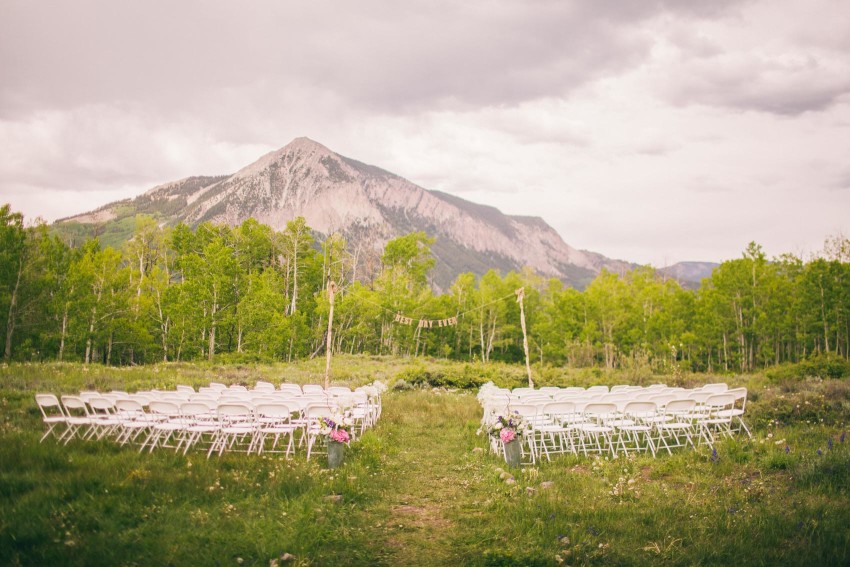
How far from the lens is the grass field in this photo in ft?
13.6

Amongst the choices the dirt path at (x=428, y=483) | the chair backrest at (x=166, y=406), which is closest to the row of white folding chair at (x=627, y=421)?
the dirt path at (x=428, y=483)

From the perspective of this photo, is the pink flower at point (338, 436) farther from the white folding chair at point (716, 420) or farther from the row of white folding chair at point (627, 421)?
the white folding chair at point (716, 420)

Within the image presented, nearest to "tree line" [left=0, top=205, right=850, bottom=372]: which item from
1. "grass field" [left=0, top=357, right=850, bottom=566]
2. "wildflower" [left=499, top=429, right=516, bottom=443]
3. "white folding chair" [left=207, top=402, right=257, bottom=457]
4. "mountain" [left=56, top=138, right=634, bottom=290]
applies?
"wildflower" [left=499, top=429, right=516, bottom=443]

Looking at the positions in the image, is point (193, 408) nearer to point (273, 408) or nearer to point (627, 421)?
point (273, 408)

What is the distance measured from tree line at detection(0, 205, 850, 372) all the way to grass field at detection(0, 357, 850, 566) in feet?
72.5

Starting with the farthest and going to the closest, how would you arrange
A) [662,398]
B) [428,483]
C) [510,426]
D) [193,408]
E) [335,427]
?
1. [662,398]
2. [193,408]
3. [510,426]
4. [335,427]
5. [428,483]

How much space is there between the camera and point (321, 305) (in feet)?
134

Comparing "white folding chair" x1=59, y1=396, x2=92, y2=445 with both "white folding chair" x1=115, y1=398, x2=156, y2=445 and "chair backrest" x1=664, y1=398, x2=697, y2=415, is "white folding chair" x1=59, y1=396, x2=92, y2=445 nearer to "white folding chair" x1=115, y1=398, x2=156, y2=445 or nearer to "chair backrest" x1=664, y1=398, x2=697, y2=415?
"white folding chair" x1=115, y1=398, x2=156, y2=445

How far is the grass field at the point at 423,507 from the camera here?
4.14 meters

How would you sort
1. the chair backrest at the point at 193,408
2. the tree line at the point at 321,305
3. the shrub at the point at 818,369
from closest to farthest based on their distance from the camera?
the chair backrest at the point at 193,408
the shrub at the point at 818,369
the tree line at the point at 321,305

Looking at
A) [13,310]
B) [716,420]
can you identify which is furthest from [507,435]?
[13,310]

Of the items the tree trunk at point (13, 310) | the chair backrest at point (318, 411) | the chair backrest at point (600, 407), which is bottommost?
the chair backrest at point (318, 411)

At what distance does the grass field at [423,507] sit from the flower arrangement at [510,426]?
531mm

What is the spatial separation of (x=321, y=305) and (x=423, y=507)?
3594cm
